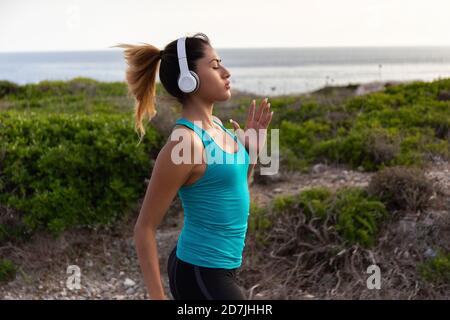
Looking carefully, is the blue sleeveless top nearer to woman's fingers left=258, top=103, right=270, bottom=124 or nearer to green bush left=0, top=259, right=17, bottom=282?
woman's fingers left=258, top=103, right=270, bottom=124

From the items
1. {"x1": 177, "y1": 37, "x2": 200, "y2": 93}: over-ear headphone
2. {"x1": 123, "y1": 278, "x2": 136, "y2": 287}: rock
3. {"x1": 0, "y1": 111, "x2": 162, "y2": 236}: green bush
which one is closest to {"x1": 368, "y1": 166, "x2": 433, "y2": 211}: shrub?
{"x1": 123, "y1": 278, "x2": 136, "y2": 287}: rock

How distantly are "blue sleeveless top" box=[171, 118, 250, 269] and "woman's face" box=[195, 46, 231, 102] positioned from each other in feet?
0.60

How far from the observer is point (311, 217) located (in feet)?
18.5

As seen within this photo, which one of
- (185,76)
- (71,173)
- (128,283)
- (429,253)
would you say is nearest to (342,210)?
(429,253)

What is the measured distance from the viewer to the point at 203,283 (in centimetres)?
245

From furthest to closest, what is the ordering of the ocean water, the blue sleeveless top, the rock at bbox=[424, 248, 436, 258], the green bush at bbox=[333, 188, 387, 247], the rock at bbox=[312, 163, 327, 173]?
1. the ocean water
2. the rock at bbox=[312, 163, 327, 173]
3. the green bush at bbox=[333, 188, 387, 247]
4. the rock at bbox=[424, 248, 436, 258]
5. the blue sleeveless top

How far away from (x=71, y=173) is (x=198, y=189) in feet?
14.5

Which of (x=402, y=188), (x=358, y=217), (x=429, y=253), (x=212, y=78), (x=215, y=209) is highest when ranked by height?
(x=212, y=78)

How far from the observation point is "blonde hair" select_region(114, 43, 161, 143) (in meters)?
2.68

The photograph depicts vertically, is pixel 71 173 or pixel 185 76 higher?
pixel 185 76

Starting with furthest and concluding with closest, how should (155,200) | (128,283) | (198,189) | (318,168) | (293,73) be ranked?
(293,73), (318,168), (128,283), (198,189), (155,200)

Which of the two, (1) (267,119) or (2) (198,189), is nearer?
(2) (198,189)

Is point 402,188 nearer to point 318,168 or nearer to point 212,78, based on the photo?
point 318,168

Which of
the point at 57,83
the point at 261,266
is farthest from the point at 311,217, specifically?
the point at 57,83
